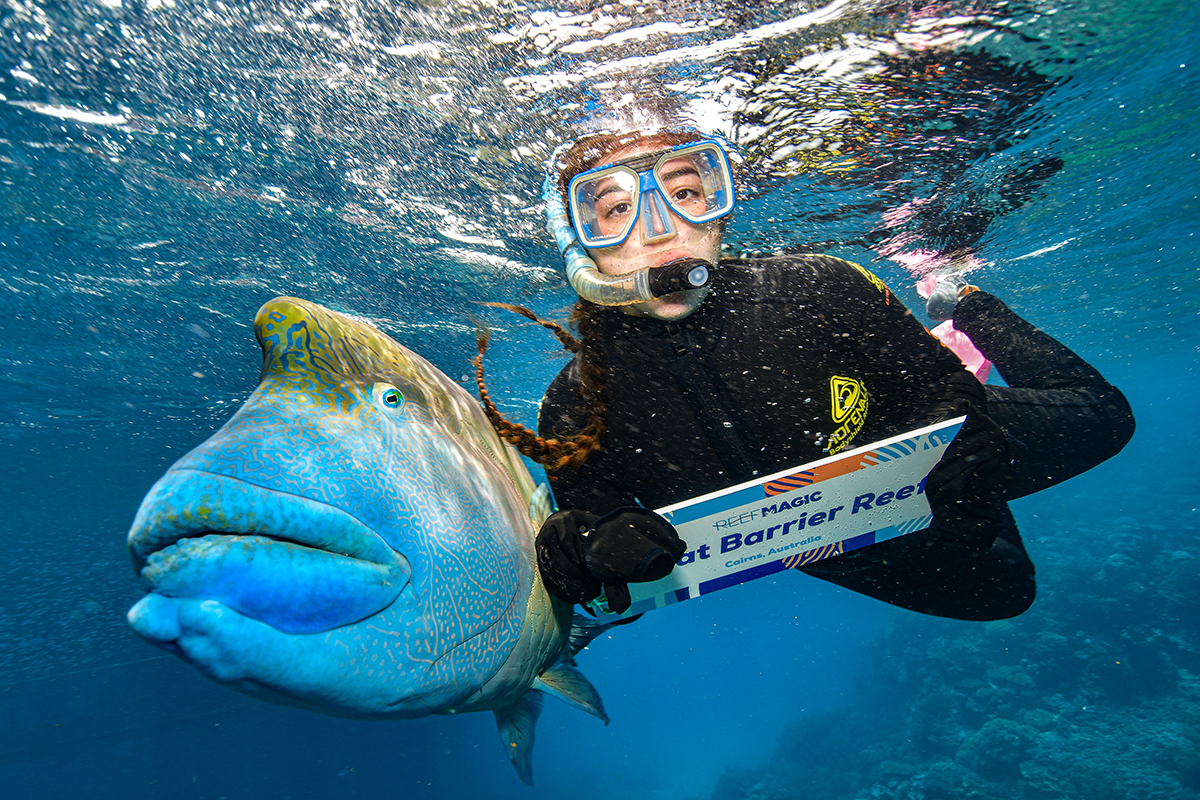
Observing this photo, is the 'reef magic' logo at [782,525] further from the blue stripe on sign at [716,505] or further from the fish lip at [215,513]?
the fish lip at [215,513]

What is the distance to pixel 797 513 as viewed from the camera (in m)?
2.12

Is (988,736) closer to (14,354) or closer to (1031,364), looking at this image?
(1031,364)

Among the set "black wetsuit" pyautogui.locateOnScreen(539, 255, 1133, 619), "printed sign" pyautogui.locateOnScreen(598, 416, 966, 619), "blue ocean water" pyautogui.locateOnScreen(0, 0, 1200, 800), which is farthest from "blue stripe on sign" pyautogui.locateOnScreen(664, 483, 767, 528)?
"blue ocean water" pyautogui.locateOnScreen(0, 0, 1200, 800)

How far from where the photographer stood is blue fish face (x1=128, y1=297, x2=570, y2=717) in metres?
0.94

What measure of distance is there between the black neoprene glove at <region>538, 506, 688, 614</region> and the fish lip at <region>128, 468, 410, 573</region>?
0.98m

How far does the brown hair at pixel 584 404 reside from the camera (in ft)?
6.50

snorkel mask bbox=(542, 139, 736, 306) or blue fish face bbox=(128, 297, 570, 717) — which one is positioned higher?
snorkel mask bbox=(542, 139, 736, 306)

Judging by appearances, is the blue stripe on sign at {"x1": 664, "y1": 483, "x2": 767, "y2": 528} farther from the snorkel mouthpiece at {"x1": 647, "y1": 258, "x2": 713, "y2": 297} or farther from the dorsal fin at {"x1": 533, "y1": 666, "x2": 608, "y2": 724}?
the snorkel mouthpiece at {"x1": 647, "y1": 258, "x2": 713, "y2": 297}

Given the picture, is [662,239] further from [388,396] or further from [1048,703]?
[1048,703]

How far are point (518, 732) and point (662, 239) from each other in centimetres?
256

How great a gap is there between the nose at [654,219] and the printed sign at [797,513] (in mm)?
1446

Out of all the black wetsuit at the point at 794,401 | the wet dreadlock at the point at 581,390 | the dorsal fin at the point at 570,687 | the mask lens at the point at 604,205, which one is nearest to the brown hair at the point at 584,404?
the wet dreadlock at the point at 581,390

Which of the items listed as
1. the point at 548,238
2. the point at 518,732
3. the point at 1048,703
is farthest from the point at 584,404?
the point at 1048,703

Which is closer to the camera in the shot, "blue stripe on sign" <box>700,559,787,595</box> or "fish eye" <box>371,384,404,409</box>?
"fish eye" <box>371,384,404,409</box>
